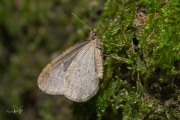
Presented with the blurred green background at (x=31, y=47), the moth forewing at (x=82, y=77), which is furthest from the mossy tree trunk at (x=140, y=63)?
the blurred green background at (x=31, y=47)

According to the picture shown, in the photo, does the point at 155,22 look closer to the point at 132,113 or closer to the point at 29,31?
the point at 132,113

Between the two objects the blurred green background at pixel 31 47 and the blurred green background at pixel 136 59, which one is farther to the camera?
the blurred green background at pixel 31 47

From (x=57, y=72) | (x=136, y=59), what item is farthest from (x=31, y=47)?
(x=136, y=59)

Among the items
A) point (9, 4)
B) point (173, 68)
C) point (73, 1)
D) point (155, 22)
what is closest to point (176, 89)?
point (173, 68)

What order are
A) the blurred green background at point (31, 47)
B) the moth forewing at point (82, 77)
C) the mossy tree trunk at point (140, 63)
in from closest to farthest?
1. the mossy tree trunk at point (140, 63)
2. the moth forewing at point (82, 77)
3. the blurred green background at point (31, 47)

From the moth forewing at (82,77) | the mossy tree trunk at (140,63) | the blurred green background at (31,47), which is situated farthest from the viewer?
the blurred green background at (31,47)

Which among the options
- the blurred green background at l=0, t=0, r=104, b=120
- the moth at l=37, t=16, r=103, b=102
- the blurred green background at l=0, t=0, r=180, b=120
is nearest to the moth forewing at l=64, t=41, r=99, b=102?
the moth at l=37, t=16, r=103, b=102

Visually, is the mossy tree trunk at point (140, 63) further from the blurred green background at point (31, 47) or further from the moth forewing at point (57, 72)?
the blurred green background at point (31, 47)
